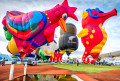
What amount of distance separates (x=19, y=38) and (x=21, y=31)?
0.74 m

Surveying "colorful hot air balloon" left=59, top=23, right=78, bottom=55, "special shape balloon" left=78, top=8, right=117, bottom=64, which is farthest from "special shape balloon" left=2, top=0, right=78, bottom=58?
"colorful hot air balloon" left=59, top=23, right=78, bottom=55

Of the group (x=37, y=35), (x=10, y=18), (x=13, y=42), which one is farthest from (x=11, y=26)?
(x=37, y=35)

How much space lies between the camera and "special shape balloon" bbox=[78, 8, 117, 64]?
1405 cm

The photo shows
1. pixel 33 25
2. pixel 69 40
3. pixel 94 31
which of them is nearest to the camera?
pixel 33 25

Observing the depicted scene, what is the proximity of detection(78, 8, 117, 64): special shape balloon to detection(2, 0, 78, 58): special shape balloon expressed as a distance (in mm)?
6677

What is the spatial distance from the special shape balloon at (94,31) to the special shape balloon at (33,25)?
21.9 feet

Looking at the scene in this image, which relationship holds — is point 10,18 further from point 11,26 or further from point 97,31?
point 97,31

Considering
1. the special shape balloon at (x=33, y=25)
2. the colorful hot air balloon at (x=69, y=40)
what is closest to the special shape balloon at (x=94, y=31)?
the colorful hot air balloon at (x=69, y=40)

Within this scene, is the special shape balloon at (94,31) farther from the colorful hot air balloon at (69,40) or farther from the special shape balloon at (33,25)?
the special shape balloon at (33,25)

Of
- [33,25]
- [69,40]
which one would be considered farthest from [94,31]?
[33,25]

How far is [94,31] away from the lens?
46.8ft

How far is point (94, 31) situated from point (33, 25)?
985 centimetres

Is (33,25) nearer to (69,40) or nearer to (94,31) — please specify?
(94,31)

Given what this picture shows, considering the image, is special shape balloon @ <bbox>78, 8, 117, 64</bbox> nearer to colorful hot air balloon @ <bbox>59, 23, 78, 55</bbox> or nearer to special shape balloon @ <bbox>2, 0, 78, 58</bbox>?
colorful hot air balloon @ <bbox>59, 23, 78, 55</bbox>
